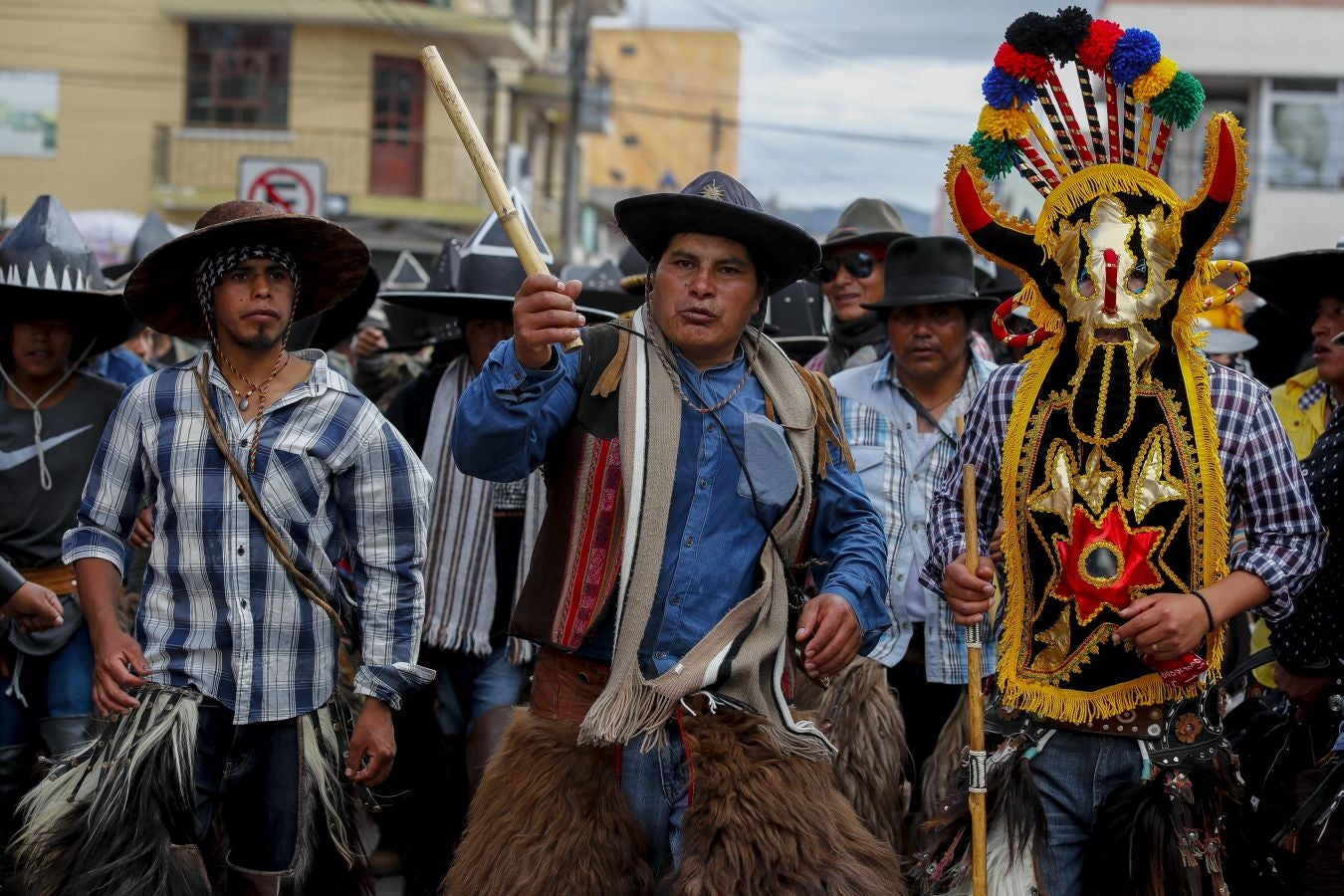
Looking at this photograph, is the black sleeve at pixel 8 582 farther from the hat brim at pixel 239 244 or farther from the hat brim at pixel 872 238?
the hat brim at pixel 872 238

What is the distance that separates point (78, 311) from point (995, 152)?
3766mm

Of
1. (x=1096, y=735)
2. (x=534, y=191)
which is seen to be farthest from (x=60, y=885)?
(x=534, y=191)

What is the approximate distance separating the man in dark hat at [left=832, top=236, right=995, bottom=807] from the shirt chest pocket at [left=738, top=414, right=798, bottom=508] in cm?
182

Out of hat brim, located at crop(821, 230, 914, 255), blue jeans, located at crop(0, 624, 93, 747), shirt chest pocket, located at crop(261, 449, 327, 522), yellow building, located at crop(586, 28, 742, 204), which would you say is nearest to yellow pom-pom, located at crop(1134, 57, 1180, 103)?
shirt chest pocket, located at crop(261, 449, 327, 522)

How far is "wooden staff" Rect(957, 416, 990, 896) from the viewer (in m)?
4.10

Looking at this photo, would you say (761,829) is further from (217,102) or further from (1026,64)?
(217,102)

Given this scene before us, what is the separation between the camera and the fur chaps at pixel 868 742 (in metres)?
5.74

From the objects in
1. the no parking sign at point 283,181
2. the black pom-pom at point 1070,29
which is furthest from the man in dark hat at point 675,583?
the no parking sign at point 283,181

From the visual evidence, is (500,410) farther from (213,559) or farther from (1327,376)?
(1327,376)

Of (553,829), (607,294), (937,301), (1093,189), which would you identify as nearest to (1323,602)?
(1093,189)

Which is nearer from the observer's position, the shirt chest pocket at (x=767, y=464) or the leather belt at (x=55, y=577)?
the shirt chest pocket at (x=767, y=464)

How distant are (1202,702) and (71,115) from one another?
32.9m

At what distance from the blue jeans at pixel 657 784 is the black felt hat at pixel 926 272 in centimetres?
301

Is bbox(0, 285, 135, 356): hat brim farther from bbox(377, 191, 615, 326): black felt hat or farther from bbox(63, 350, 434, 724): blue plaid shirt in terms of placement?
bbox(63, 350, 434, 724): blue plaid shirt
